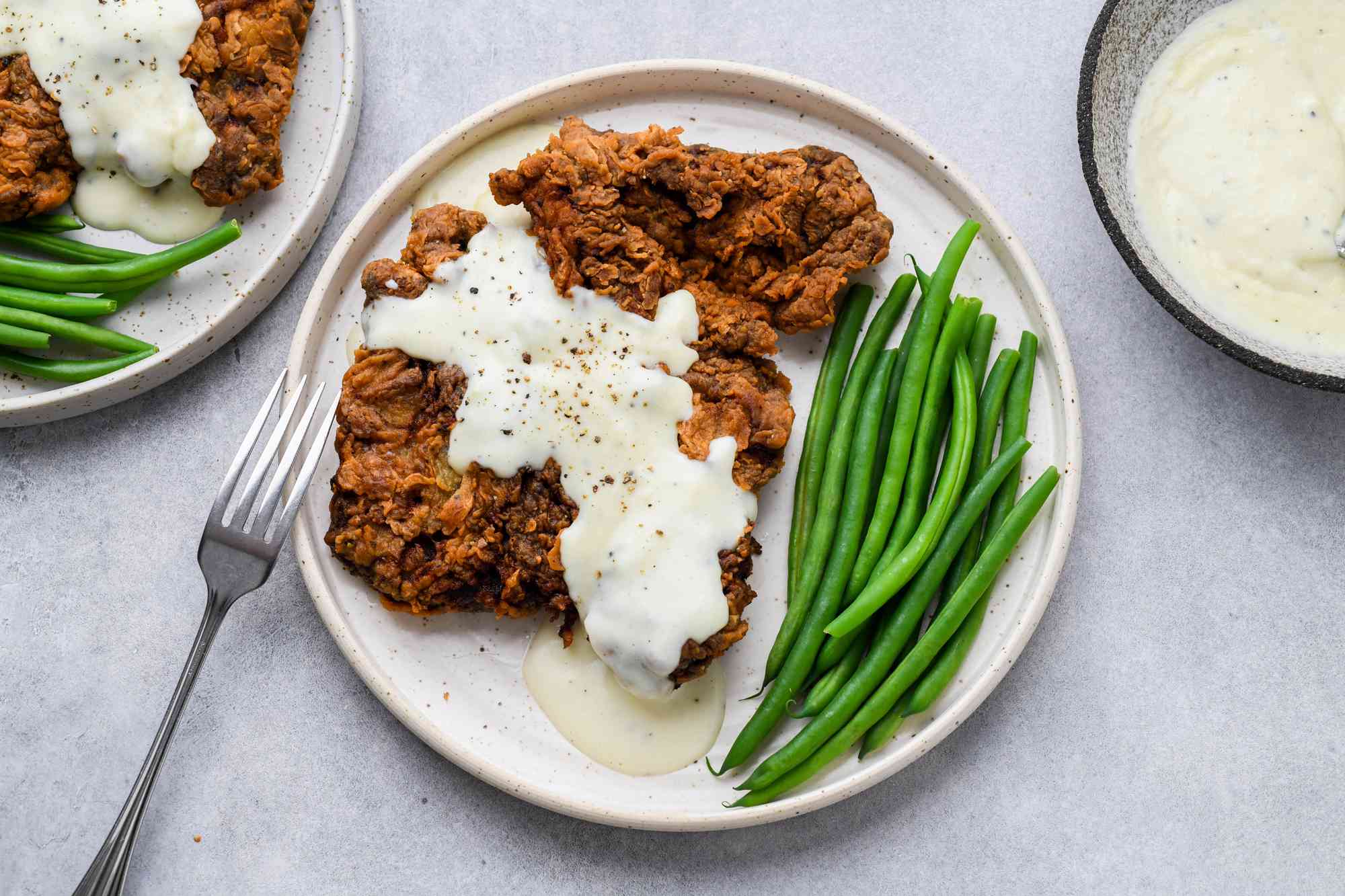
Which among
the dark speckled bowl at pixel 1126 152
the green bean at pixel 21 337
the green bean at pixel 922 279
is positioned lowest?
the green bean at pixel 21 337

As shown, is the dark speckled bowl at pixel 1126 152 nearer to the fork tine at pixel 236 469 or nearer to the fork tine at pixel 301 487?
the fork tine at pixel 301 487

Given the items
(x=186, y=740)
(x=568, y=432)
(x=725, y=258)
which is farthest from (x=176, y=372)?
(x=725, y=258)

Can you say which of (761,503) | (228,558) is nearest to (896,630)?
(761,503)

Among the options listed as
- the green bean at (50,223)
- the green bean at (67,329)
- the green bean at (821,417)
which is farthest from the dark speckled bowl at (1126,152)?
the green bean at (50,223)

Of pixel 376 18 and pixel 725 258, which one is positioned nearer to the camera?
pixel 725 258

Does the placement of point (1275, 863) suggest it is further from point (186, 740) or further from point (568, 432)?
point (186, 740)

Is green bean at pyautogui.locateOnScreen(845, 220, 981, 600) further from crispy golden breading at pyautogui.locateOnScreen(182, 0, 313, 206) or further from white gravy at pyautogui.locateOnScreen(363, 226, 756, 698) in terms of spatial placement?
crispy golden breading at pyautogui.locateOnScreen(182, 0, 313, 206)
